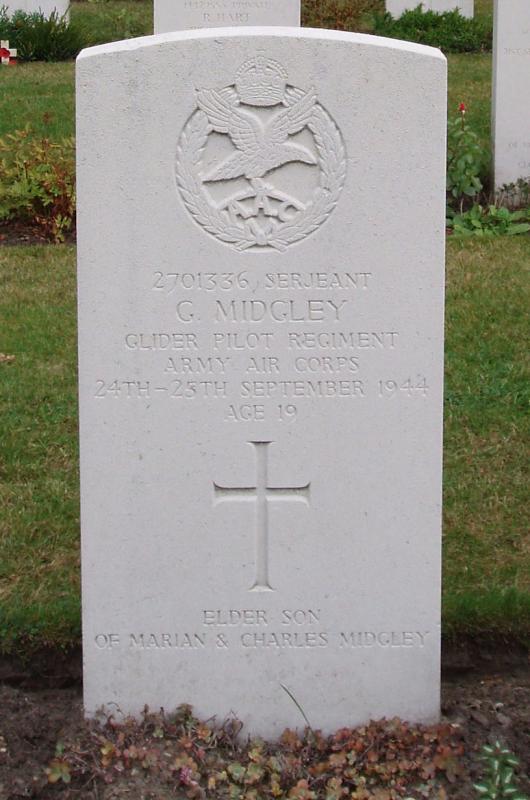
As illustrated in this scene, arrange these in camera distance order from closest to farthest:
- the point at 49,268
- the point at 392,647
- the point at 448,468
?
the point at 392,647 → the point at 448,468 → the point at 49,268

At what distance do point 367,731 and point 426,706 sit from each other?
0.67 ft

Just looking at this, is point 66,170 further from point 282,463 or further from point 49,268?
point 282,463

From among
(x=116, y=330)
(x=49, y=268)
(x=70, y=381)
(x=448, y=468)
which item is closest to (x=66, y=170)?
(x=49, y=268)

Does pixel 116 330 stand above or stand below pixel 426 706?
above

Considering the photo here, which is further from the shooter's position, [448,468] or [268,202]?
[448,468]

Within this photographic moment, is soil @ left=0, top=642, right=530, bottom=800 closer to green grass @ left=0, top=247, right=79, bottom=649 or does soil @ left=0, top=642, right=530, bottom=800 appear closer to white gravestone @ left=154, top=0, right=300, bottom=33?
green grass @ left=0, top=247, right=79, bottom=649

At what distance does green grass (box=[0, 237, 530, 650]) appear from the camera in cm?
455

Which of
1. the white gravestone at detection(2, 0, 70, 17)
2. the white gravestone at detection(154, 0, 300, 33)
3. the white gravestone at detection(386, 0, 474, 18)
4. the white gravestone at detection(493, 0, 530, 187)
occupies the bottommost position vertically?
the white gravestone at detection(493, 0, 530, 187)

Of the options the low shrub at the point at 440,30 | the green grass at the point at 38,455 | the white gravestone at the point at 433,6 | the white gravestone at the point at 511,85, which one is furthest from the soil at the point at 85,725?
the white gravestone at the point at 433,6

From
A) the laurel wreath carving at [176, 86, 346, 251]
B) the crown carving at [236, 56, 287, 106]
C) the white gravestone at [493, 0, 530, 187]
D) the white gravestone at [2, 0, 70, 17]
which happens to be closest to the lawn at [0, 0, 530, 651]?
the white gravestone at [493, 0, 530, 187]

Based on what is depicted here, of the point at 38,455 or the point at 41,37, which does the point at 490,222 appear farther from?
the point at 41,37

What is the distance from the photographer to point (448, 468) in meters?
5.57

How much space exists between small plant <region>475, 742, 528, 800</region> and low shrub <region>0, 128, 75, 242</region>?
5901mm

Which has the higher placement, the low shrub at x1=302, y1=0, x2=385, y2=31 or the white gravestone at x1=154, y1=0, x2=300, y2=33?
the low shrub at x1=302, y1=0, x2=385, y2=31
